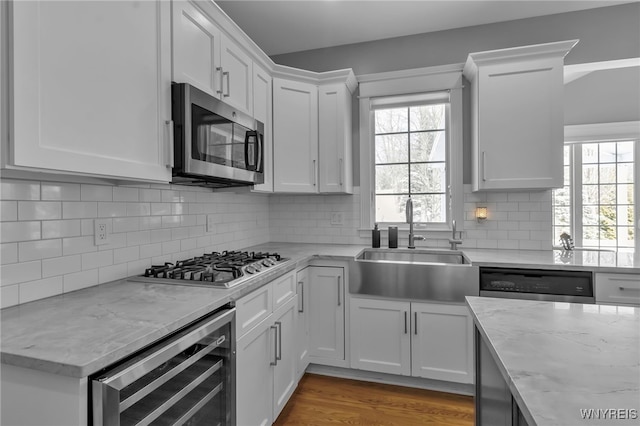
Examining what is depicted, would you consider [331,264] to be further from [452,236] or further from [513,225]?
[513,225]

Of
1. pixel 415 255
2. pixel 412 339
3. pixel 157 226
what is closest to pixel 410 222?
pixel 415 255

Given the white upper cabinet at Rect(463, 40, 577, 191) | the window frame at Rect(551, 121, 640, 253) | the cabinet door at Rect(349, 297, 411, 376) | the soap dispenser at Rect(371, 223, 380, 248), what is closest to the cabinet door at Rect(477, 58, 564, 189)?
the white upper cabinet at Rect(463, 40, 577, 191)

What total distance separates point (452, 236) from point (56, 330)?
260 centimetres

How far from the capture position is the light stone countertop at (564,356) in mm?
536

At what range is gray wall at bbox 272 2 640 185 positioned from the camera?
248 cm

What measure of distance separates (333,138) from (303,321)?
4.90 ft

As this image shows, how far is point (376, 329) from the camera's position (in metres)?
2.32

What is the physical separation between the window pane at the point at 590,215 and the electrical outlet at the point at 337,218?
3.60 meters

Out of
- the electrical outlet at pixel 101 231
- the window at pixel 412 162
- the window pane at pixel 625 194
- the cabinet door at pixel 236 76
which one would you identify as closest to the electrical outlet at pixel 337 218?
the window at pixel 412 162

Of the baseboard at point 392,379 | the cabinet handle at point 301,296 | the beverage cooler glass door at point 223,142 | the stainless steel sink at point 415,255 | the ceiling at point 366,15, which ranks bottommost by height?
the baseboard at point 392,379

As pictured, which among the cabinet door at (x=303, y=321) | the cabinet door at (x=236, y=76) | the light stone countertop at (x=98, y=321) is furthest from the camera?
the cabinet door at (x=303, y=321)

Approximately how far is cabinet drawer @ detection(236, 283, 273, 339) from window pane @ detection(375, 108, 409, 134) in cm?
195

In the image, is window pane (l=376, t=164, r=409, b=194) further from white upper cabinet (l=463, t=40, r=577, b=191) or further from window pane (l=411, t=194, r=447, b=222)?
white upper cabinet (l=463, t=40, r=577, b=191)

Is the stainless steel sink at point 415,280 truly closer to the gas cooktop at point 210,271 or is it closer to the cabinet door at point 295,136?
the gas cooktop at point 210,271
